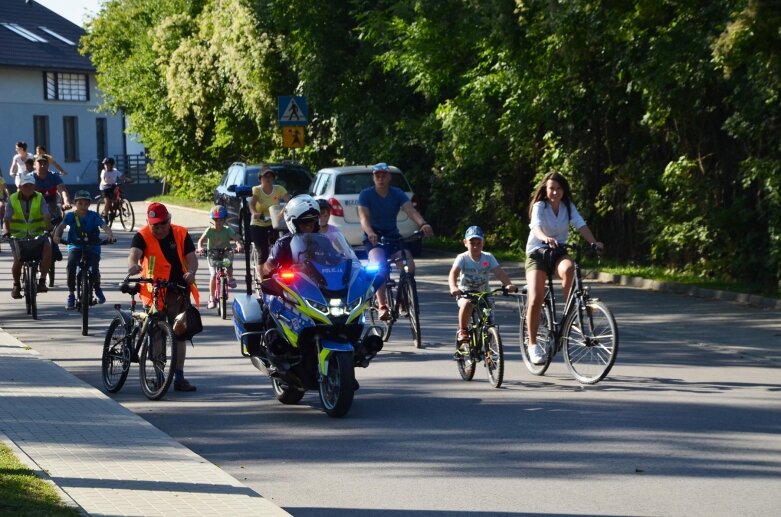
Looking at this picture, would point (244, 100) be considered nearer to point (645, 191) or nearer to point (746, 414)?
point (645, 191)

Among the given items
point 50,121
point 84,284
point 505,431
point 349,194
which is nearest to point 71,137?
point 50,121

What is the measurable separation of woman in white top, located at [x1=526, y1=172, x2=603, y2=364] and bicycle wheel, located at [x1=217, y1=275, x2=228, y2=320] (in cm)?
592

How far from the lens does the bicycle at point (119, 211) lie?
3328 centimetres

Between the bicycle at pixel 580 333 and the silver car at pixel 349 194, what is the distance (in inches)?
467

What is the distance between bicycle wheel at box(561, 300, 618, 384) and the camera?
11.0 metres

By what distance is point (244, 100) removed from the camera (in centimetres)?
3625

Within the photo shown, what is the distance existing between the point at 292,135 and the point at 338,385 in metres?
17.1

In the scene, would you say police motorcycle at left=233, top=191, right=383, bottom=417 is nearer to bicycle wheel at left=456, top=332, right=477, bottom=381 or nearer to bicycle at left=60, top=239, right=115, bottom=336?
bicycle wheel at left=456, top=332, right=477, bottom=381

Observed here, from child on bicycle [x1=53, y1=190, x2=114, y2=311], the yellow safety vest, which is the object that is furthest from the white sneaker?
the yellow safety vest

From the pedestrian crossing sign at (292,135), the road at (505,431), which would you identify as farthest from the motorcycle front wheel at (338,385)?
the pedestrian crossing sign at (292,135)

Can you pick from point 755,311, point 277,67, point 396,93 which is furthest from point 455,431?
point 277,67

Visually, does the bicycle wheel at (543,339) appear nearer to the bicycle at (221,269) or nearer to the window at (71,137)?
the bicycle at (221,269)

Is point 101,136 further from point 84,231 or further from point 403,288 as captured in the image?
point 403,288

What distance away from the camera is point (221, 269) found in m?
16.7
